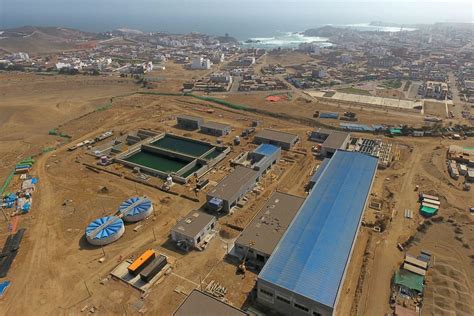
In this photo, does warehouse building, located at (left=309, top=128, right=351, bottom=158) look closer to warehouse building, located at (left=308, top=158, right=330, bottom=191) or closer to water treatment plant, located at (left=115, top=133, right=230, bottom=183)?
warehouse building, located at (left=308, top=158, right=330, bottom=191)

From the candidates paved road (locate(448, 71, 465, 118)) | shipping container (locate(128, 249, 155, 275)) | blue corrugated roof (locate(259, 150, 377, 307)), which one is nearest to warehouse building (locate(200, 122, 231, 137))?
blue corrugated roof (locate(259, 150, 377, 307))

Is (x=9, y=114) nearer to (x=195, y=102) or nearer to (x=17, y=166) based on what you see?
(x=17, y=166)

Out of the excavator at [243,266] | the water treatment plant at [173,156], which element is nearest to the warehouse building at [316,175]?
the excavator at [243,266]

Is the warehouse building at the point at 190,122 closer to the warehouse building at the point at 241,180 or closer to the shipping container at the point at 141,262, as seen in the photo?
the warehouse building at the point at 241,180

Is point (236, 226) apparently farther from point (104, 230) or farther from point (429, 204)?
point (429, 204)

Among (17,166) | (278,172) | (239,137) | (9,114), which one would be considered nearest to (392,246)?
(278,172)

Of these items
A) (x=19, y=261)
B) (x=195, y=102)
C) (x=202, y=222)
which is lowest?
(x=19, y=261)

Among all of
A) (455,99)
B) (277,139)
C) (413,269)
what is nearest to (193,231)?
(413,269)
